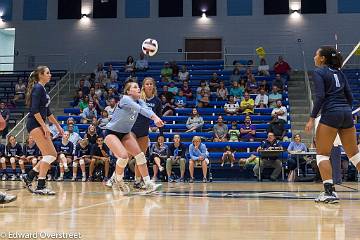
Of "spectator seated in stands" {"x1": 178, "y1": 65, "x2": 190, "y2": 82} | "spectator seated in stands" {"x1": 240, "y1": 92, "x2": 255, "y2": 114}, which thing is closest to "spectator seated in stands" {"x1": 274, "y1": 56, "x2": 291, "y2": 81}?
"spectator seated in stands" {"x1": 178, "y1": 65, "x2": 190, "y2": 82}

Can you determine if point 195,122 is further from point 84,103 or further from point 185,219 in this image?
point 185,219

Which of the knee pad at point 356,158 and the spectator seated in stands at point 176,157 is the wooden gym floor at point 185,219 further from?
the spectator seated in stands at point 176,157

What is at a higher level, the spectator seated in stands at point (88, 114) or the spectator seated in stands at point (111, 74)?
the spectator seated in stands at point (111, 74)

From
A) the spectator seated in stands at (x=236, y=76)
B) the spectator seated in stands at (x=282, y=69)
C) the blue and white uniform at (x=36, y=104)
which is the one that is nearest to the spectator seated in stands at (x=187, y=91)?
the spectator seated in stands at (x=236, y=76)

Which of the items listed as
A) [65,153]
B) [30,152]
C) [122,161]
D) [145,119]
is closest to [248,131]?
[65,153]

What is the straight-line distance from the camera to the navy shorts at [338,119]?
5398 millimetres

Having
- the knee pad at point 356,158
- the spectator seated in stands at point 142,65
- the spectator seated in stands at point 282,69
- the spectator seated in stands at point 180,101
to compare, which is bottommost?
the knee pad at point 356,158

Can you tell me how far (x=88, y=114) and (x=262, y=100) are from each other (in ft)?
19.0

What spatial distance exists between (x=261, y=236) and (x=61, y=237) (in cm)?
132

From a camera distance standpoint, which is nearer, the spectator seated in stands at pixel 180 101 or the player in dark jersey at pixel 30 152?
the player in dark jersey at pixel 30 152

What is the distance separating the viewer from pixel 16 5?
74.4ft

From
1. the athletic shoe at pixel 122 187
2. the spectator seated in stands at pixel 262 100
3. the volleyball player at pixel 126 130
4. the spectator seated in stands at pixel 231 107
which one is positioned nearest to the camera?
the volleyball player at pixel 126 130

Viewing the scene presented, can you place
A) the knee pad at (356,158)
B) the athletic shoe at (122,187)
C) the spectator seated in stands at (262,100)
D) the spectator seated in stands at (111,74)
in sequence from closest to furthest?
the knee pad at (356,158) → the athletic shoe at (122,187) → the spectator seated in stands at (262,100) → the spectator seated in stands at (111,74)

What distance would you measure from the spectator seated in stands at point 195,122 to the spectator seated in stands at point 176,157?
5.76ft
